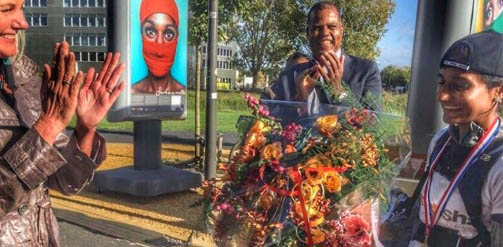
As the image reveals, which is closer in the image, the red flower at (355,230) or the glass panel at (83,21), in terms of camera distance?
the red flower at (355,230)

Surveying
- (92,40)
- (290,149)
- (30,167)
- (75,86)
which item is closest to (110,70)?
(75,86)

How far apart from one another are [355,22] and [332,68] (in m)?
0.20

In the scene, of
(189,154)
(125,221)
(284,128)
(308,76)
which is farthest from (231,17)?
(189,154)

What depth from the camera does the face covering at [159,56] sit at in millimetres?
6121

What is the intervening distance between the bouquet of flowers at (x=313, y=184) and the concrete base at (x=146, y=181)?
4.74 meters

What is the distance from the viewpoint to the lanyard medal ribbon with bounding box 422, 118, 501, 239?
4.73 feet

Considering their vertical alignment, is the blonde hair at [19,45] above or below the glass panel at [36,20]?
below

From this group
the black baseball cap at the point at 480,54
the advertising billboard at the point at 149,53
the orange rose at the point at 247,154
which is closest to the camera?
the black baseball cap at the point at 480,54

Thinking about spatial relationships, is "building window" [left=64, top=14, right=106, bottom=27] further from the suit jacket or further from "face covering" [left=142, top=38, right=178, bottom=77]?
the suit jacket

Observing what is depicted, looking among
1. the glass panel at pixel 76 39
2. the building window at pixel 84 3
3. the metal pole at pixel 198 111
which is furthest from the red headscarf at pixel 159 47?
the glass panel at pixel 76 39

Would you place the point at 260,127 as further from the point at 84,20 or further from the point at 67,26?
the point at 84,20

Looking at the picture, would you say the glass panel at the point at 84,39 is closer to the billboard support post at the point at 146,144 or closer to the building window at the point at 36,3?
the building window at the point at 36,3

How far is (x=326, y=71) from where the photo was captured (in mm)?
1757

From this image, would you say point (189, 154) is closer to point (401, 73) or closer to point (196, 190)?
point (196, 190)
